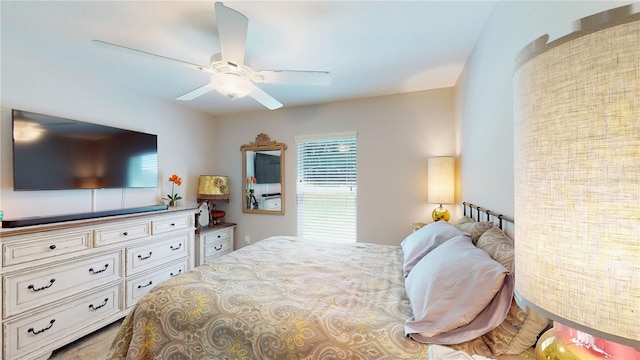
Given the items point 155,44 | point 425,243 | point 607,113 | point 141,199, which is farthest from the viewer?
point 141,199

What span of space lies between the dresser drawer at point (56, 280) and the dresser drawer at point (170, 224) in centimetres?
43

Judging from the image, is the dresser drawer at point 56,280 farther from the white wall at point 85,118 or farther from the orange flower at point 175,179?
the orange flower at point 175,179

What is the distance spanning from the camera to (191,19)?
1.80 m

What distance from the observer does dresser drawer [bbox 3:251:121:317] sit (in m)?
1.82

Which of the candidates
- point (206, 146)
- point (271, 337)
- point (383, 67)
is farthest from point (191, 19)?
point (206, 146)

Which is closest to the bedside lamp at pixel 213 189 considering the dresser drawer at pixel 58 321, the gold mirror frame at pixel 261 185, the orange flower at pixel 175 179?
the gold mirror frame at pixel 261 185

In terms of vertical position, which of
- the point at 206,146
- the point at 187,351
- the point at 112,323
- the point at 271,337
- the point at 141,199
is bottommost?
the point at 112,323

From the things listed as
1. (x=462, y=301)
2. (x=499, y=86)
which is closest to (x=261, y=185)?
(x=499, y=86)

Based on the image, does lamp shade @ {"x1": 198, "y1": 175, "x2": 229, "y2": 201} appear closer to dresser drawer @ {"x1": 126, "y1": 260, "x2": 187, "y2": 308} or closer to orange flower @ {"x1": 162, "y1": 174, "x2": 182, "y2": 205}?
orange flower @ {"x1": 162, "y1": 174, "x2": 182, "y2": 205}

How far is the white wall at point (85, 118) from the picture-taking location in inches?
84.7

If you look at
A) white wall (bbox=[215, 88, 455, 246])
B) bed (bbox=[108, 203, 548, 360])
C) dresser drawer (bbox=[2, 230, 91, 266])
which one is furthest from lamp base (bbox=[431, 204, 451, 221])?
dresser drawer (bbox=[2, 230, 91, 266])

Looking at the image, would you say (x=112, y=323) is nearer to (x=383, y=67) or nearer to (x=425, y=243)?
(x=425, y=243)

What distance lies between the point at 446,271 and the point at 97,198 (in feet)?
10.9

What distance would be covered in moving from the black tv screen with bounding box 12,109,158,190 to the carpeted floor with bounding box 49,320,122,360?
53.8 inches
